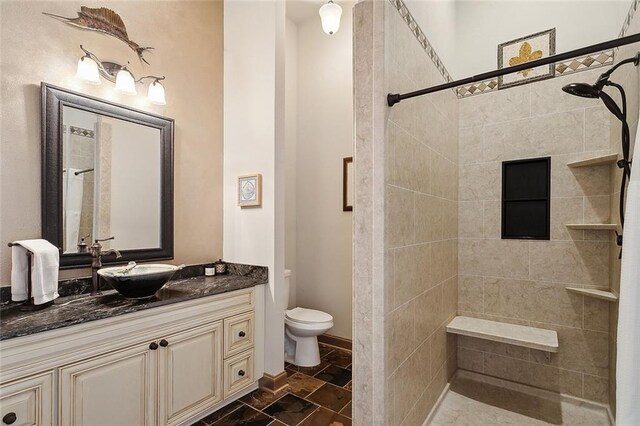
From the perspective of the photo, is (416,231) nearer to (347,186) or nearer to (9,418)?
(347,186)

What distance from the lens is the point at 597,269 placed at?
213cm

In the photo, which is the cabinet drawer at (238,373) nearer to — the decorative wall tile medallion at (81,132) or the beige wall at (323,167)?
the beige wall at (323,167)

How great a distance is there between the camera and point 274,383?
2.32m

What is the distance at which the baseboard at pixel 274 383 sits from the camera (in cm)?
231

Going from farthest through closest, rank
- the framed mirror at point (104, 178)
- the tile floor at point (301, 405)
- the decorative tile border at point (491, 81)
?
1. the tile floor at point (301, 405)
2. the framed mirror at point (104, 178)
3. the decorative tile border at point (491, 81)

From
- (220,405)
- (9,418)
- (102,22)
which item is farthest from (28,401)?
(102,22)

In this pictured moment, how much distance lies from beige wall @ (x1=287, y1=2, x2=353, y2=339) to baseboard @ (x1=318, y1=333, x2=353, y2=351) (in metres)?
0.04

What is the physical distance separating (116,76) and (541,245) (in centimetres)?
315

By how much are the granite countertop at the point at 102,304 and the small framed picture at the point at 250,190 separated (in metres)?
0.51

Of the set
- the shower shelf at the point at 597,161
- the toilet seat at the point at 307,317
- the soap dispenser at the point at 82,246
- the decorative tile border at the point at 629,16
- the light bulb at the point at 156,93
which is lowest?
the toilet seat at the point at 307,317

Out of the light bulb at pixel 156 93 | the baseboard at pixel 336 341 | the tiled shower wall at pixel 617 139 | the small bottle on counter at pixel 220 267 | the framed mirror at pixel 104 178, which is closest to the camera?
the tiled shower wall at pixel 617 139

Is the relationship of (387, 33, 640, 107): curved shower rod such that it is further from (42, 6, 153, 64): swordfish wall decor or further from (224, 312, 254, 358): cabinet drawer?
(42, 6, 153, 64): swordfish wall decor

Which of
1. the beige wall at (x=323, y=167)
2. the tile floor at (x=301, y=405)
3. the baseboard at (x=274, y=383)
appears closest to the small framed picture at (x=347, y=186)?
the beige wall at (x=323, y=167)

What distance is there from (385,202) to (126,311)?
1.37 metres
